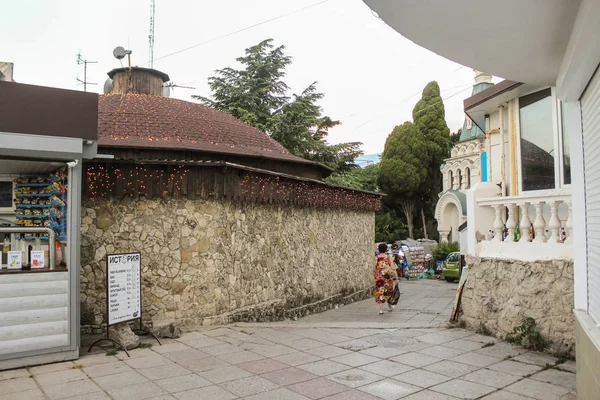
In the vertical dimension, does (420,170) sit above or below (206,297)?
above

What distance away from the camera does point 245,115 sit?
26.3 meters

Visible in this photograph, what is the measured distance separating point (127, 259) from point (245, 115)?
20.3 meters

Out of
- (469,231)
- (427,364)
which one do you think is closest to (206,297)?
(427,364)

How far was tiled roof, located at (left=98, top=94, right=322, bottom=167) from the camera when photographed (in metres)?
10.6

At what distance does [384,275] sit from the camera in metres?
10.8

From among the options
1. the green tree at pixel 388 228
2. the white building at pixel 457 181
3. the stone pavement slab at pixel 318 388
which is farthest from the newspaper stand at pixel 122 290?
the green tree at pixel 388 228

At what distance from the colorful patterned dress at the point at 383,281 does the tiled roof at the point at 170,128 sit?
384 centimetres

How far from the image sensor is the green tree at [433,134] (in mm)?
37812

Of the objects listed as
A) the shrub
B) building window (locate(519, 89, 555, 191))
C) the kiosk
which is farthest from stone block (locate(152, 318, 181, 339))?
the shrub

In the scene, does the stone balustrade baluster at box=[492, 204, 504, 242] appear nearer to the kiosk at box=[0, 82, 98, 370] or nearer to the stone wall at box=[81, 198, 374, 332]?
the stone wall at box=[81, 198, 374, 332]

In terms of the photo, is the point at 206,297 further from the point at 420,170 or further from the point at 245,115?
the point at 420,170

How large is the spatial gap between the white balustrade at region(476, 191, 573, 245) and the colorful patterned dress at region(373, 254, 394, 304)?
3319 mm

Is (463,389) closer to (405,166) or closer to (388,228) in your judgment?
(405,166)

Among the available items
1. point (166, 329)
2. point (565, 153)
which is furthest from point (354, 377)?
point (565, 153)
